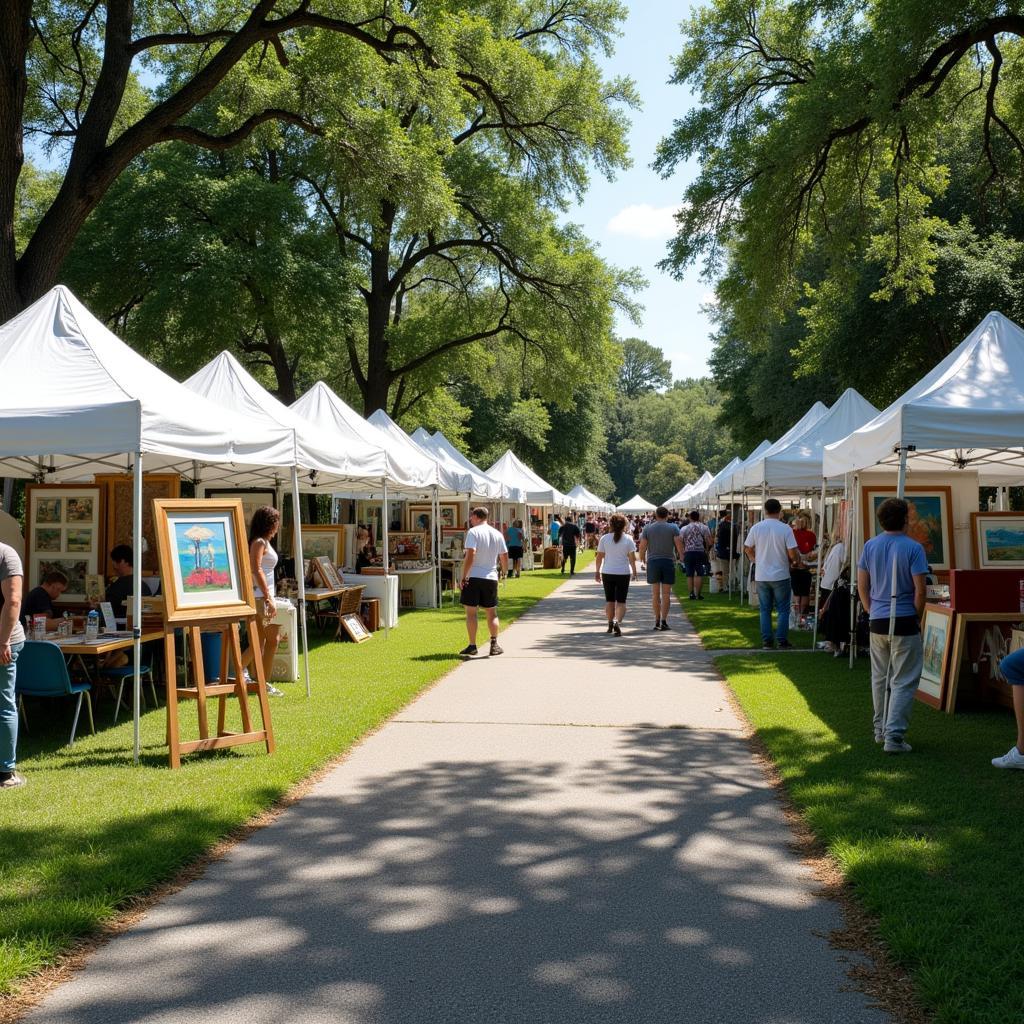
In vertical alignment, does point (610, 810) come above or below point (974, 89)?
below

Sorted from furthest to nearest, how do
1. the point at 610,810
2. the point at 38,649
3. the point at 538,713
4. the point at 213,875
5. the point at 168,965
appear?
the point at 538,713, the point at 38,649, the point at 610,810, the point at 213,875, the point at 168,965

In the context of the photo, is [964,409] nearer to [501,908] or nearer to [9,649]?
[501,908]

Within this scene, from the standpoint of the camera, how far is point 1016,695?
6.86 metres

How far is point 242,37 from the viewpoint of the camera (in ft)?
46.6

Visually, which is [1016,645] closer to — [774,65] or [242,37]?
[242,37]

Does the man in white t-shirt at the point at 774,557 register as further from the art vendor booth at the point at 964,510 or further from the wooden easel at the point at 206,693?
the wooden easel at the point at 206,693

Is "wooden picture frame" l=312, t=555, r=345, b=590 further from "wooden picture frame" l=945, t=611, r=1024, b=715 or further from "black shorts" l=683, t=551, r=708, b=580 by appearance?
"black shorts" l=683, t=551, r=708, b=580

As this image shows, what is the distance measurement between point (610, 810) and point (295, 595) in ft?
25.8

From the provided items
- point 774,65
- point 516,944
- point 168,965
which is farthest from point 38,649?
point 774,65

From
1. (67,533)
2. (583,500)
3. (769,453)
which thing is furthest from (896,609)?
(583,500)

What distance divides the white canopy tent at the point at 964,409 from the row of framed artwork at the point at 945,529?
Result: 1.10 m

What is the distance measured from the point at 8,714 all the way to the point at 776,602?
399 inches

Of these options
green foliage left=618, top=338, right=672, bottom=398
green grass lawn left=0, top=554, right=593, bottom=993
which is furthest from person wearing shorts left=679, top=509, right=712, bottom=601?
green foliage left=618, top=338, right=672, bottom=398

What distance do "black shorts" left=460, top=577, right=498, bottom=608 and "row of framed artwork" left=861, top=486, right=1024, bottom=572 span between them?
15.3 ft
